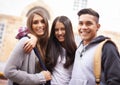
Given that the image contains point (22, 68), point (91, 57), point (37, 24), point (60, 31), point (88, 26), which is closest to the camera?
point (91, 57)

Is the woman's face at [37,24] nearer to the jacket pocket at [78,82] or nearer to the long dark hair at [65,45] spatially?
the long dark hair at [65,45]

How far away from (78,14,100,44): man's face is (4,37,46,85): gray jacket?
55 cm

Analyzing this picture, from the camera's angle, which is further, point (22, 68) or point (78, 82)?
point (22, 68)

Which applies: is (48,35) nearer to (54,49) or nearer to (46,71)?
(54,49)

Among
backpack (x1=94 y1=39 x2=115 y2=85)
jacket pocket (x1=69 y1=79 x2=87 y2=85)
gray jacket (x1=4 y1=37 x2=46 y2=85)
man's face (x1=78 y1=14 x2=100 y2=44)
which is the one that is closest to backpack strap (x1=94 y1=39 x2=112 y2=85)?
backpack (x1=94 y1=39 x2=115 y2=85)

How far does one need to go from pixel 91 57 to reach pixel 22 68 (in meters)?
0.71

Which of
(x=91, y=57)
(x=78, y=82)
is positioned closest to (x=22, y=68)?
(x=78, y=82)

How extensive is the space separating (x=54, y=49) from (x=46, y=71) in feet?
1.06

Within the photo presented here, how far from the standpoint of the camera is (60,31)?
3098 millimetres

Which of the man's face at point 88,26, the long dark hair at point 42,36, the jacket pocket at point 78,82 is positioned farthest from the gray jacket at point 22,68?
the man's face at point 88,26

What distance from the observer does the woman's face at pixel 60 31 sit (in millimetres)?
3104

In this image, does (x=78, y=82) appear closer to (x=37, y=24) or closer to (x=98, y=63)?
(x=98, y=63)

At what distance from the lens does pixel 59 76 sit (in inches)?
117

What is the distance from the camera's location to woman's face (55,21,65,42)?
3.10m
